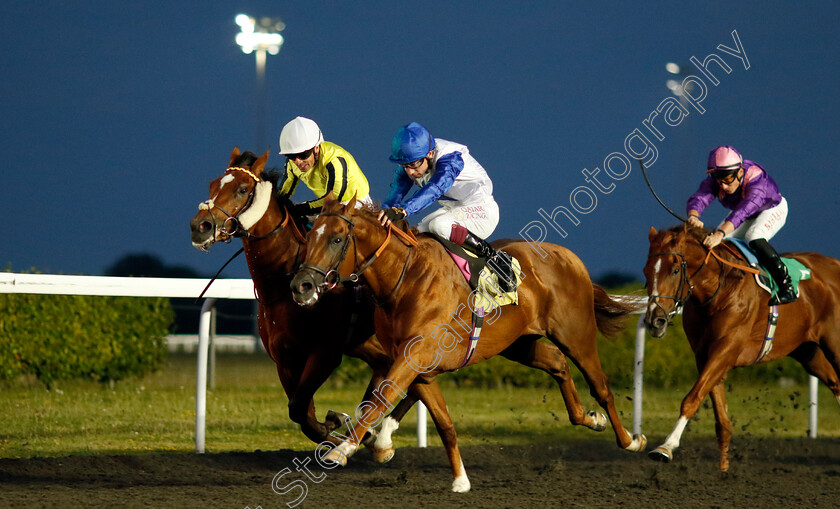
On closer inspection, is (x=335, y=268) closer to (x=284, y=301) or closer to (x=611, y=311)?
(x=284, y=301)

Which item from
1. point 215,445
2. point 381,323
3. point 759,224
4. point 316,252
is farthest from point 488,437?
point 316,252

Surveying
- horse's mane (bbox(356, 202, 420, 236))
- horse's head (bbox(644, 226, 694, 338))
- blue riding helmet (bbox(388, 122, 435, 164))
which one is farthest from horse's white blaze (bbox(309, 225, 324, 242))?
horse's head (bbox(644, 226, 694, 338))

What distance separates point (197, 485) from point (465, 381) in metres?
5.72

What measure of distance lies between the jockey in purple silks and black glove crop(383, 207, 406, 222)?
1879mm

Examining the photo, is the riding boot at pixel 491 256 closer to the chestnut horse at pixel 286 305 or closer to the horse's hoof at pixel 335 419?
the chestnut horse at pixel 286 305

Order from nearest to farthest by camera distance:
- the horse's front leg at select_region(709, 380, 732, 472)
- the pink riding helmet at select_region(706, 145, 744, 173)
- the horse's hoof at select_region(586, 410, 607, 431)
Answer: the horse's hoof at select_region(586, 410, 607, 431) < the horse's front leg at select_region(709, 380, 732, 472) < the pink riding helmet at select_region(706, 145, 744, 173)

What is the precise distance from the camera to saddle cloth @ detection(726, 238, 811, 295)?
5.13m

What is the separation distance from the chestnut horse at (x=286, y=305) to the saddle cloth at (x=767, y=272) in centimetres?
219

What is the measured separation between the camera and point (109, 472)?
4617 millimetres

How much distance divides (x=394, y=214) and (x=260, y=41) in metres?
9.02

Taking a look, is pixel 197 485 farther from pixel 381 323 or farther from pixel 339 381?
pixel 339 381

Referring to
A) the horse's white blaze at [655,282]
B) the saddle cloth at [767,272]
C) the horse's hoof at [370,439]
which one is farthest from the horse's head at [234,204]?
the saddle cloth at [767,272]

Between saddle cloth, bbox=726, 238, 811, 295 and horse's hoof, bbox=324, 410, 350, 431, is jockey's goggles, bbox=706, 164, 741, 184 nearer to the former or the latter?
saddle cloth, bbox=726, 238, 811, 295

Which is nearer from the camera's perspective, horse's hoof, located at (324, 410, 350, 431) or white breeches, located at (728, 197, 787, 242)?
horse's hoof, located at (324, 410, 350, 431)
